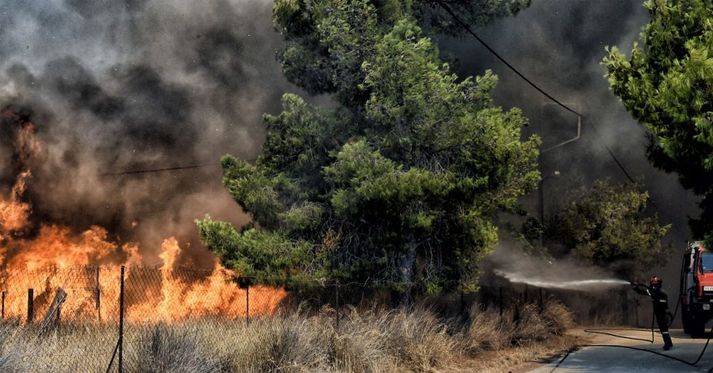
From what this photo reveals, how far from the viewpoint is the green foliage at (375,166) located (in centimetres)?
1798

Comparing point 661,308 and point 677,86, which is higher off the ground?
point 677,86

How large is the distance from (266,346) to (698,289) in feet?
52.1

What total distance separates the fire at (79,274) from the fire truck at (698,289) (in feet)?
37.7

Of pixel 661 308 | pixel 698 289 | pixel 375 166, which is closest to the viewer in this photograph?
pixel 375 166

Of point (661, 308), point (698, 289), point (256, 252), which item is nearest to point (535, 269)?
point (698, 289)

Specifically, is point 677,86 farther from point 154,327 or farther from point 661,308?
point 154,327

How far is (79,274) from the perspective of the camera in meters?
28.4

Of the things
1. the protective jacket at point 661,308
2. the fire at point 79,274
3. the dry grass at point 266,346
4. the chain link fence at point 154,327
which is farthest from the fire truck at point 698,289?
the fire at point 79,274

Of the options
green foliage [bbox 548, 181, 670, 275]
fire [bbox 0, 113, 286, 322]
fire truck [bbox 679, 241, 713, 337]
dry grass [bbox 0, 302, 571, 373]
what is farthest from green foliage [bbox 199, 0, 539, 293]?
green foliage [bbox 548, 181, 670, 275]

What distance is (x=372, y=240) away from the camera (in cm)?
1942

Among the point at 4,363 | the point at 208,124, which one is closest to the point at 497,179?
the point at 4,363

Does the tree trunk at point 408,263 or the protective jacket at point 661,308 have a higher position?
the tree trunk at point 408,263

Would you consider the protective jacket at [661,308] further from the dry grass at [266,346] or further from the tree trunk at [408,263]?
the tree trunk at [408,263]

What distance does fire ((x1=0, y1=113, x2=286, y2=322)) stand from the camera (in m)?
25.6
